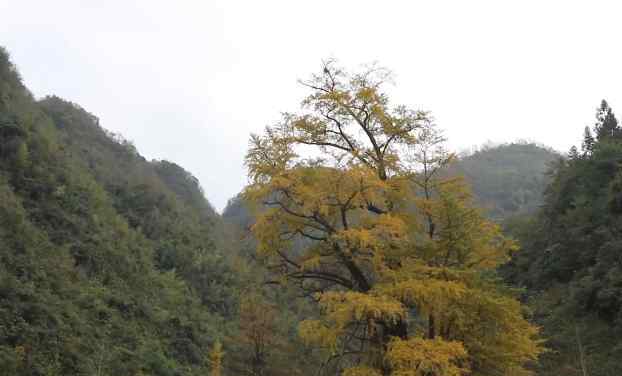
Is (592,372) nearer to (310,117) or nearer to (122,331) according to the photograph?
(310,117)

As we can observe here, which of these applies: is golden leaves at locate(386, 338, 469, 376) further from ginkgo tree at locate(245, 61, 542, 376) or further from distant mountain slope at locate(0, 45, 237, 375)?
distant mountain slope at locate(0, 45, 237, 375)

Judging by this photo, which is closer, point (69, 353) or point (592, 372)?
point (592, 372)

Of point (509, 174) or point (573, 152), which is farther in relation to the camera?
point (509, 174)

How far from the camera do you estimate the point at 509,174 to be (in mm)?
78750

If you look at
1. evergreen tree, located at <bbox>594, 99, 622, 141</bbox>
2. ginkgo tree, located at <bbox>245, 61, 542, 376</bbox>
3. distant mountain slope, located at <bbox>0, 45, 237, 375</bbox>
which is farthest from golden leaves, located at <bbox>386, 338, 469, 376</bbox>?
evergreen tree, located at <bbox>594, 99, 622, 141</bbox>

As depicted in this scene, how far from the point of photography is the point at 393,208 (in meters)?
9.33

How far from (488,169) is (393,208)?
3152 inches

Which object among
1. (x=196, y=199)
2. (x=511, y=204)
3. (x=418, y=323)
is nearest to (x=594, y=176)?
(x=418, y=323)

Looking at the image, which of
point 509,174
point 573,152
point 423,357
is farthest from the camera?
point 509,174

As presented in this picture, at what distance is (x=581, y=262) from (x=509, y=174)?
59730mm

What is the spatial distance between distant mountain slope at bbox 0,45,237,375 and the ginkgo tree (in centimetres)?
1150

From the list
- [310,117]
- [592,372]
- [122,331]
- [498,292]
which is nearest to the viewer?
[498,292]

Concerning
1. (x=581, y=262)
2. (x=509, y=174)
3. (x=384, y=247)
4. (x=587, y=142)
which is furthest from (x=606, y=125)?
(x=509, y=174)

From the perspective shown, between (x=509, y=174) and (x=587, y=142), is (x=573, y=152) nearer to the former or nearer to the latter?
(x=587, y=142)
